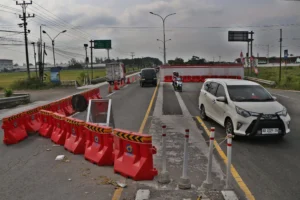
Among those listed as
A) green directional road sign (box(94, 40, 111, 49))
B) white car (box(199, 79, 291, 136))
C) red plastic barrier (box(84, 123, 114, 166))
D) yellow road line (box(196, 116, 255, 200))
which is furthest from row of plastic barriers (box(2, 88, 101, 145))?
green directional road sign (box(94, 40, 111, 49))

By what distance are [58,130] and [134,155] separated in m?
3.98

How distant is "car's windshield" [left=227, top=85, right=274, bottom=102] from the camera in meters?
9.19

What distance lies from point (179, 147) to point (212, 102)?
317 centimetres

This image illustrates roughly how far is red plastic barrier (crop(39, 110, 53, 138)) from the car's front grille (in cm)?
616

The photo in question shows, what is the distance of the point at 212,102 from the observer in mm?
10695

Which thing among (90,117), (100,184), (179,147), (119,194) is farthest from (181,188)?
(90,117)

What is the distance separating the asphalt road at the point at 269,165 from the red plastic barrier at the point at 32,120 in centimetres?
622

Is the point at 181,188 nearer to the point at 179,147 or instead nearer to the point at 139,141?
the point at 139,141

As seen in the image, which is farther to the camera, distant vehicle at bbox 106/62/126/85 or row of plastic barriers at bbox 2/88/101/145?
distant vehicle at bbox 106/62/126/85

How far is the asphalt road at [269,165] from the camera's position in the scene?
17.5 feet

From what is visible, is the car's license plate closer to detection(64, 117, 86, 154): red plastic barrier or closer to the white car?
the white car

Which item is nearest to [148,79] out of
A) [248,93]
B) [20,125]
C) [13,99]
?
[13,99]

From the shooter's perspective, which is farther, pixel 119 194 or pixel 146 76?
pixel 146 76

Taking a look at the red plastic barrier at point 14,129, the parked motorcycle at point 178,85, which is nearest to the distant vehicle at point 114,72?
the parked motorcycle at point 178,85
